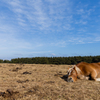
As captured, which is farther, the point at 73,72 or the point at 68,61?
the point at 68,61

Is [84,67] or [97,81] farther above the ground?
[84,67]

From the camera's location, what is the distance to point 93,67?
6488 millimetres

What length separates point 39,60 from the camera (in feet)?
88.7

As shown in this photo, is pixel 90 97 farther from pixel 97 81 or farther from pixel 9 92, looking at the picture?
pixel 9 92

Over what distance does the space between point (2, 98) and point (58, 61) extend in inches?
905

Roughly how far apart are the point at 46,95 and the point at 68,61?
22.3 metres

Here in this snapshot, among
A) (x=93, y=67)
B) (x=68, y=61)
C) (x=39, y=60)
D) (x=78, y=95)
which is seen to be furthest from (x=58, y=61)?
(x=78, y=95)

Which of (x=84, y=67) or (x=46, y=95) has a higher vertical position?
(x=84, y=67)

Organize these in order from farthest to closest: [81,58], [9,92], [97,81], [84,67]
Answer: [81,58] < [84,67] < [97,81] < [9,92]

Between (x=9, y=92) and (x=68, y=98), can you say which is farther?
(x=9, y=92)

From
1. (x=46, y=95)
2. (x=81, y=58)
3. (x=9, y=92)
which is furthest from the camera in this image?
(x=81, y=58)

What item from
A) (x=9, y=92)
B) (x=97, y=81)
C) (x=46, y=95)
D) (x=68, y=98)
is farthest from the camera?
(x=97, y=81)

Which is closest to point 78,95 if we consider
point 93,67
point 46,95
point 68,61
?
point 46,95

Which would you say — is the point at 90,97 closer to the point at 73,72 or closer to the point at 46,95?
the point at 46,95
